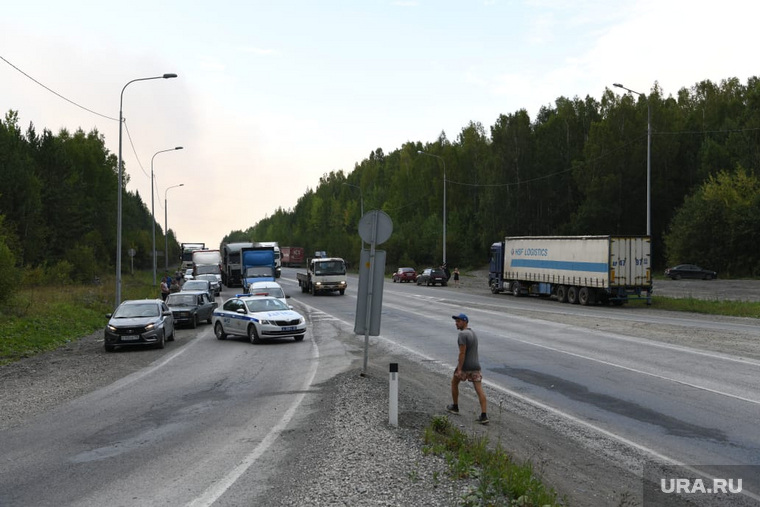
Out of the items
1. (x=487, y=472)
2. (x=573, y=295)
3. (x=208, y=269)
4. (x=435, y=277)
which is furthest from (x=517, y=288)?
(x=487, y=472)

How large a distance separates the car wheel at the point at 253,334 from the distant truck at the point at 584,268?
2050cm

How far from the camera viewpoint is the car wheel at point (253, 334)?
20.9 m

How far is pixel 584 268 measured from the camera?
36.1 metres

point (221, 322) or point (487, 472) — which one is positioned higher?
point (487, 472)

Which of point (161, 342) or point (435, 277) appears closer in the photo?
point (161, 342)

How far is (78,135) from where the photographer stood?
90.2 metres

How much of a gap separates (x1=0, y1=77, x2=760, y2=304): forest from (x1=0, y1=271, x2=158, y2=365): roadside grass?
16375 millimetres

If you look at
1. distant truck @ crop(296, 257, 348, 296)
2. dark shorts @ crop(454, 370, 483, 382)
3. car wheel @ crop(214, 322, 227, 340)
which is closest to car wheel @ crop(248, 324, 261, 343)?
Result: car wheel @ crop(214, 322, 227, 340)

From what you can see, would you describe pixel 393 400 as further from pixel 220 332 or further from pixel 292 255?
pixel 292 255

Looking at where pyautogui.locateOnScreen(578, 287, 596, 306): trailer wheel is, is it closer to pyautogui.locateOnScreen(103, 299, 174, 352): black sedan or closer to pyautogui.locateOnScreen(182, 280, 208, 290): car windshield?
pyautogui.locateOnScreen(182, 280, 208, 290): car windshield

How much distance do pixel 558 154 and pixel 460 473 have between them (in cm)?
7762

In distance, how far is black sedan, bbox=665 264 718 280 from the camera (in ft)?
191

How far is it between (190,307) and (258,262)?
21.3 m

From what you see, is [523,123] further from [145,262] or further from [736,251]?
[145,262]
